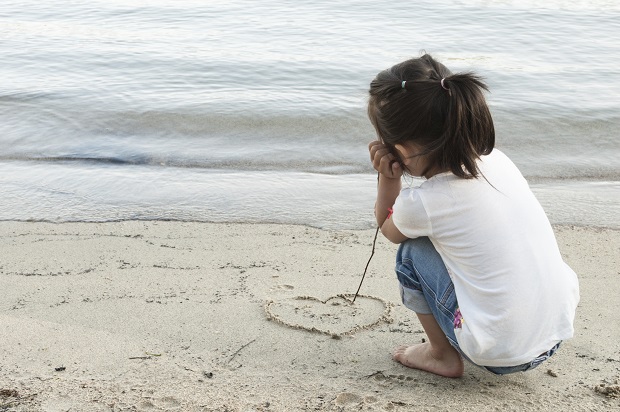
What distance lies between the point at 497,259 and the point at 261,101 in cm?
549

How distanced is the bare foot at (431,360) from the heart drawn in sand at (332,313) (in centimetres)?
33

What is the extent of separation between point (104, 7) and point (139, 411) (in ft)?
36.9

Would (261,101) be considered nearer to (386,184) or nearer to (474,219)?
(386,184)

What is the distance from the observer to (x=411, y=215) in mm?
2354

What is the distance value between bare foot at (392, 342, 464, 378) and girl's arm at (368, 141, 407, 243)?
1.34 feet

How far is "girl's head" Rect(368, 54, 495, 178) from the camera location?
2.24 metres

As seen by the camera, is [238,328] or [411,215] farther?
[238,328]

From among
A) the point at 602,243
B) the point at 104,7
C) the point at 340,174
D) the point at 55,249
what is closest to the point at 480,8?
the point at 104,7

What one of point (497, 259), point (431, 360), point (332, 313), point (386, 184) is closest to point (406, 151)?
point (386, 184)

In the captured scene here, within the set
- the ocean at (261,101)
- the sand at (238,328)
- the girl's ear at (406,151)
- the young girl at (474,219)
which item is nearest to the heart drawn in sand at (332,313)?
the sand at (238,328)

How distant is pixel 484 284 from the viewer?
2.32 metres

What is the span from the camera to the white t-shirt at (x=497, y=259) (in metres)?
2.29

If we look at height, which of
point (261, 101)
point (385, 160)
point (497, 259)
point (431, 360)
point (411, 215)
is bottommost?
point (261, 101)

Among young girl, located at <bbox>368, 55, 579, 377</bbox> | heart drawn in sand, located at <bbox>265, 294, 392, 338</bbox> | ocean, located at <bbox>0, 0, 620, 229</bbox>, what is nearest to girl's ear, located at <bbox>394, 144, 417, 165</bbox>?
young girl, located at <bbox>368, 55, 579, 377</bbox>
